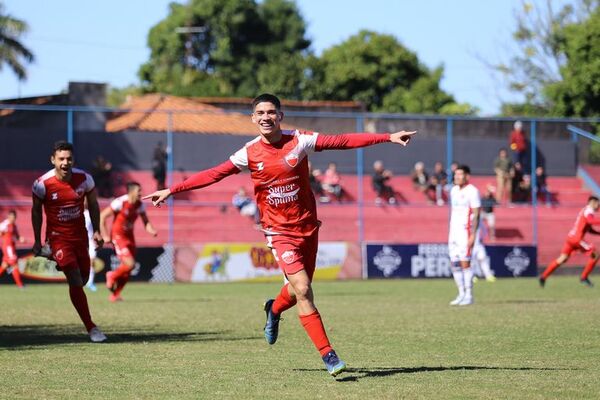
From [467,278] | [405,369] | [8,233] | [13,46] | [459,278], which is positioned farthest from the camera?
[13,46]

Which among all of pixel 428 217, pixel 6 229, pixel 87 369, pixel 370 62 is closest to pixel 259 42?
pixel 370 62

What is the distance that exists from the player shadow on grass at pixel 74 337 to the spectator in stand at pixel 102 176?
A: 19088 mm

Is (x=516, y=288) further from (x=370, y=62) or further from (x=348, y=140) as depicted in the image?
(x=370, y=62)

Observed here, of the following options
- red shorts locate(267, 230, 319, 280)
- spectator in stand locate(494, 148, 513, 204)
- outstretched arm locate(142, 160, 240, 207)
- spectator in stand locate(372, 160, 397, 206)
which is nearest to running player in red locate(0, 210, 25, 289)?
spectator in stand locate(372, 160, 397, 206)

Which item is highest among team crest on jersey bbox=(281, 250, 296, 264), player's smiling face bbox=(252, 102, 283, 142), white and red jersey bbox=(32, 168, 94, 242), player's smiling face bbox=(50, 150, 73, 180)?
player's smiling face bbox=(252, 102, 283, 142)

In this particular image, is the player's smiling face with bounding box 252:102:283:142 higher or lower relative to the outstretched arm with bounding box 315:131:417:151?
higher

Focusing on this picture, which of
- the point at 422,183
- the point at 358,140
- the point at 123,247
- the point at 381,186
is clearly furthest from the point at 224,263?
the point at 358,140

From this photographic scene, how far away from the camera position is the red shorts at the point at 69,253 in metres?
12.4

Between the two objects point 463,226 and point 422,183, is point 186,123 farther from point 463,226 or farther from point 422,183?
point 463,226

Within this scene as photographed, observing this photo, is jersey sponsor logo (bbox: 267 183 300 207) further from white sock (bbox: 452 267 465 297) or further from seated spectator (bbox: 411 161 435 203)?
seated spectator (bbox: 411 161 435 203)

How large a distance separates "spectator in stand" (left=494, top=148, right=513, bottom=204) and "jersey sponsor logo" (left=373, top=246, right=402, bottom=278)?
5377 mm

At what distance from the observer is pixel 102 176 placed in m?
33.3

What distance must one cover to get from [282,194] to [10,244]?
1867 centimetres

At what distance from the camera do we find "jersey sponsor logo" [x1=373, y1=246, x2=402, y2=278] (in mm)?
32594
